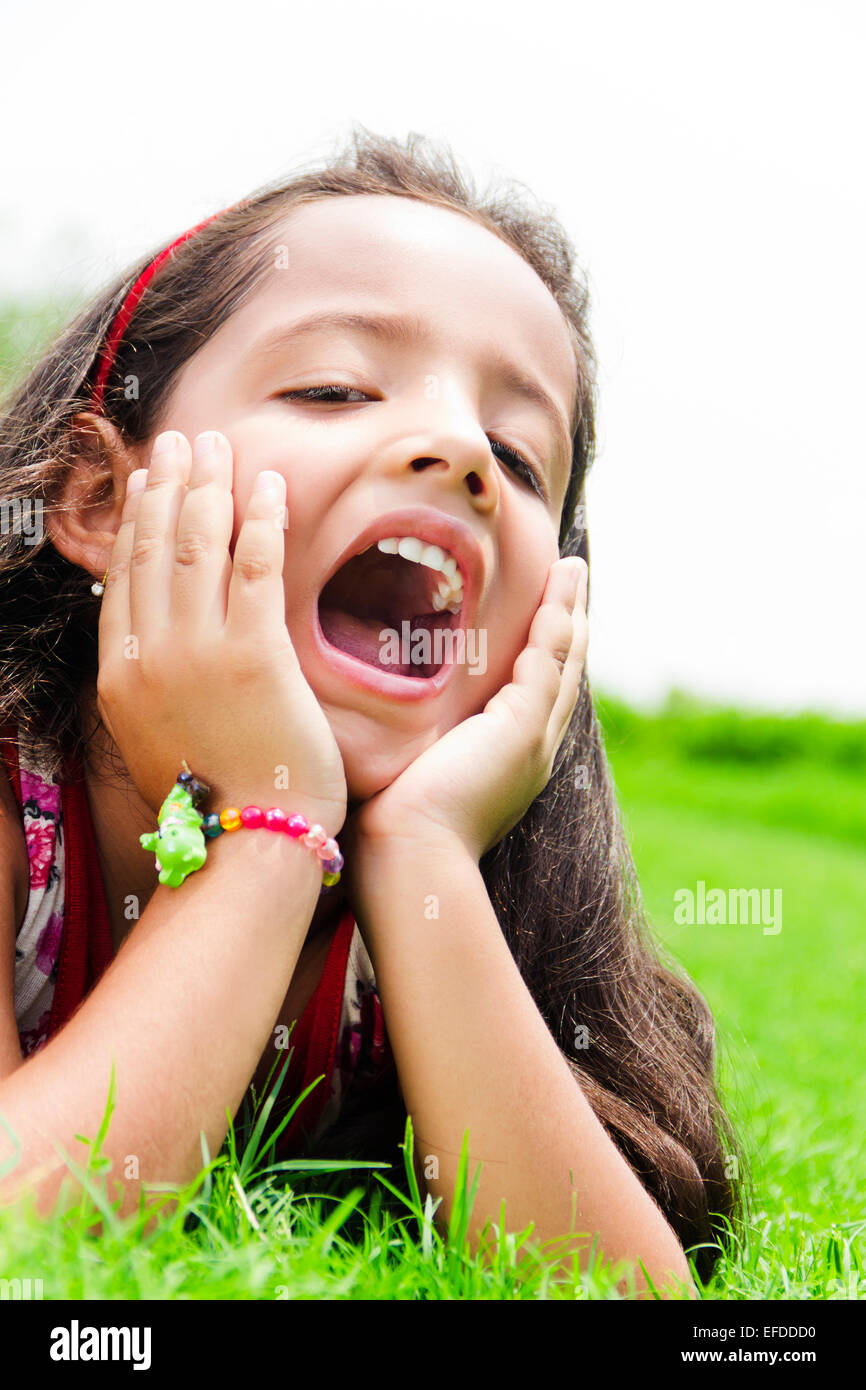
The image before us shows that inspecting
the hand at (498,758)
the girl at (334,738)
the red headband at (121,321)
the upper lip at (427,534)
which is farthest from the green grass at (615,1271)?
the red headband at (121,321)

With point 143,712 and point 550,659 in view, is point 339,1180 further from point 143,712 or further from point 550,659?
point 550,659

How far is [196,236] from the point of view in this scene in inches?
110

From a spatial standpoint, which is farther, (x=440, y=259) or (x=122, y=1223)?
(x=440, y=259)

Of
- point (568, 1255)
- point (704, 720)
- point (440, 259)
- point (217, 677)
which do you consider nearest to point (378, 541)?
point (217, 677)

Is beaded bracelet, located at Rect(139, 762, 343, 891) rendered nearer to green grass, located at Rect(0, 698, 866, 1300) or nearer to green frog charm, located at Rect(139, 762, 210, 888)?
green frog charm, located at Rect(139, 762, 210, 888)

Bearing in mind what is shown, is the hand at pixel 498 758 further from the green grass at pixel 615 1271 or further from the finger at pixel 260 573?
the green grass at pixel 615 1271

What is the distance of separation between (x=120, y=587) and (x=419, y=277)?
836 mm

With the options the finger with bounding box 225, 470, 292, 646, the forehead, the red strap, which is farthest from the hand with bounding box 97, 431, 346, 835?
the red strap

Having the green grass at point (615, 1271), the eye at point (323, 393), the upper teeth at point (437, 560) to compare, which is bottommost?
the green grass at point (615, 1271)

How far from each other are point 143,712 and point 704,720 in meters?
14.5

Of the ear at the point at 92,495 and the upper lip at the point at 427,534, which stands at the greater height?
the ear at the point at 92,495

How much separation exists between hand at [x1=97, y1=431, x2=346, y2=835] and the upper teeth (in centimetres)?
22

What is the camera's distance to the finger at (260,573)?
200 cm

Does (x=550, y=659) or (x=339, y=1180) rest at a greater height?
(x=550, y=659)
